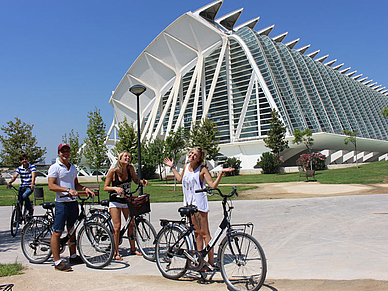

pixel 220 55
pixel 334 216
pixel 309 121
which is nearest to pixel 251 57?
pixel 220 55

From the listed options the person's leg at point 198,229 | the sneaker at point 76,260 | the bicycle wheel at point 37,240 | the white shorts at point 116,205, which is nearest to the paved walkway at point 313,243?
the bicycle wheel at point 37,240

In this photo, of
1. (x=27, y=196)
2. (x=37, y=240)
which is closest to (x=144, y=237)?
(x=37, y=240)

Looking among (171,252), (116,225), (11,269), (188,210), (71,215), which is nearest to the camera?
(188,210)

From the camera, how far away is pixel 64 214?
5.07 metres

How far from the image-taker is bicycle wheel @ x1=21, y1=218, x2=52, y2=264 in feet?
17.8

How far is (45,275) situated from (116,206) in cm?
143

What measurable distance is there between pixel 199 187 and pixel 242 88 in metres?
41.7

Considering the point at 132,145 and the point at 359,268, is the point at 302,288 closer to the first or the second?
the point at 359,268

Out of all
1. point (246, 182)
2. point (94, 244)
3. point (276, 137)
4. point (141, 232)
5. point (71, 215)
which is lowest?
point (94, 244)

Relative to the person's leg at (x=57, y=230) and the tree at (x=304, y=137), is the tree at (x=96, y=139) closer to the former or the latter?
the tree at (x=304, y=137)

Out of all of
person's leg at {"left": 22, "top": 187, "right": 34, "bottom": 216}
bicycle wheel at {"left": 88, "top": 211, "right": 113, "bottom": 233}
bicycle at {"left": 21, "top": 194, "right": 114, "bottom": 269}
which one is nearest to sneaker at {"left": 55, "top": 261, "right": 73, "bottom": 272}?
bicycle at {"left": 21, "top": 194, "right": 114, "bottom": 269}

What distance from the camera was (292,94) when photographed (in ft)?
138

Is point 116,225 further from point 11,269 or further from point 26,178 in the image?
point 26,178

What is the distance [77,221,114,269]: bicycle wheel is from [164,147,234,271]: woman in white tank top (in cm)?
145
